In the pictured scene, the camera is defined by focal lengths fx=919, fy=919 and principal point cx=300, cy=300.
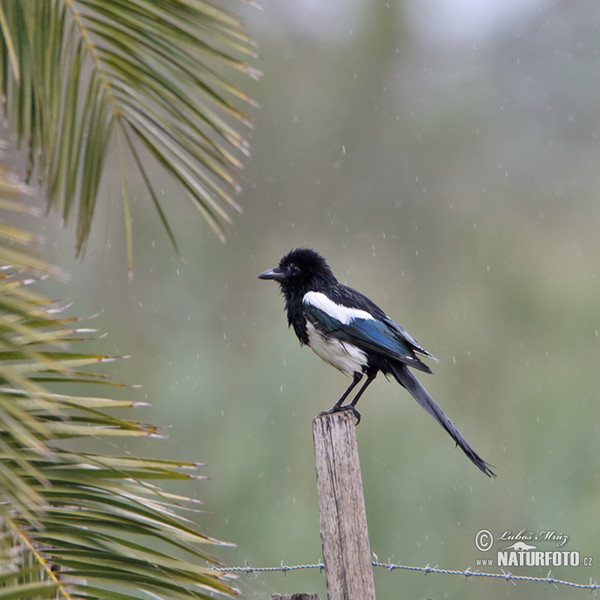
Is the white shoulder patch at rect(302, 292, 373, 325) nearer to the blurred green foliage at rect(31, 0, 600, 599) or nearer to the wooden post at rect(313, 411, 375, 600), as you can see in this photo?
the wooden post at rect(313, 411, 375, 600)

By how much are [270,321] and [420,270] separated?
166 centimetres

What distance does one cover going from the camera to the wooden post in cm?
246

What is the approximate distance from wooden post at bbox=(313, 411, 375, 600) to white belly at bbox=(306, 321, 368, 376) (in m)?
1.58

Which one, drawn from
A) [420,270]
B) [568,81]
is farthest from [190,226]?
[568,81]

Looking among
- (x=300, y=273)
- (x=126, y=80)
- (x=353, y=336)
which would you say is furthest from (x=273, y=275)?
(x=126, y=80)

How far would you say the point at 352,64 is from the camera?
11.4m

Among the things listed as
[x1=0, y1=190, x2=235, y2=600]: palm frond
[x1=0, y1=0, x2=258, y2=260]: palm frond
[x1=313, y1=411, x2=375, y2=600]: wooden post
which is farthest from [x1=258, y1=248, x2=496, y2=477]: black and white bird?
[x1=0, y1=190, x2=235, y2=600]: palm frond

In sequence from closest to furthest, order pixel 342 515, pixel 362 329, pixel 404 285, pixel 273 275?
pixel 342 515, pixel 362 329, pixel 273 275, pixel 404 285

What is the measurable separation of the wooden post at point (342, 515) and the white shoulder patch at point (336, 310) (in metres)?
1.59

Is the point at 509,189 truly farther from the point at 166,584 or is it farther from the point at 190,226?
the point at 166,584

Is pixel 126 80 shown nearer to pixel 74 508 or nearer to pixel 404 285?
pixel 74 508

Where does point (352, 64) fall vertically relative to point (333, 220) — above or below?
above

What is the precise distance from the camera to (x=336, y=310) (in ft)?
14.1

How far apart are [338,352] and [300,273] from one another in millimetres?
537
